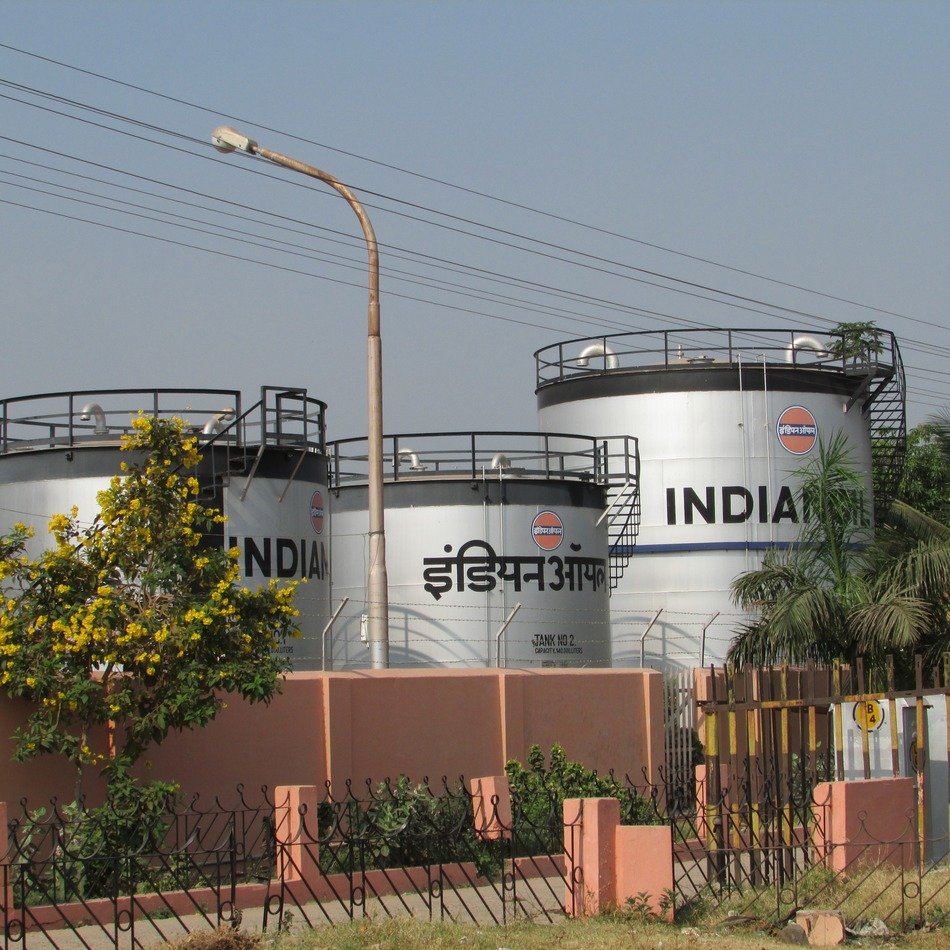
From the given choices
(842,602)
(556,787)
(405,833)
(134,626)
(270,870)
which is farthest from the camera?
(842,602)

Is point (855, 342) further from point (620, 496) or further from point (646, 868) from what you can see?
point (646, 868)

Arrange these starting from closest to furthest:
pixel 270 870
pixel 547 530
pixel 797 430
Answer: pixel 270 870
pixel 547 530
pixel 797 430

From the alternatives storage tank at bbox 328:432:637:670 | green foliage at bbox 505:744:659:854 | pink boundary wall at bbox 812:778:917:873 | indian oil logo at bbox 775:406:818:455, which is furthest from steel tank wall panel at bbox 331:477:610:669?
pink boundary wall at bbox 812:778:917:873

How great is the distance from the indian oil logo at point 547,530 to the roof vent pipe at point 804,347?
9.01 m

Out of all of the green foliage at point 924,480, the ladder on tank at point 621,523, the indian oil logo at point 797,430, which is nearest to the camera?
the ladder on tank at point 621,523

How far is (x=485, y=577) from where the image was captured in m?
27.2

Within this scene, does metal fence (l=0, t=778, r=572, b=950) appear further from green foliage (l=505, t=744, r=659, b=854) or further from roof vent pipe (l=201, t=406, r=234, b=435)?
roof vent pipe (l=201, t=406, r=234, b=435)

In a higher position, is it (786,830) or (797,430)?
(797,430)

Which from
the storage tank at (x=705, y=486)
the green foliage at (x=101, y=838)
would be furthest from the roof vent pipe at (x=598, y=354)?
the green foliage at (x=101, y=838)

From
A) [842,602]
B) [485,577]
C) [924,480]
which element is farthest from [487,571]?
[924,480]

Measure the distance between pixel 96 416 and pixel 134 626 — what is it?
813 cm

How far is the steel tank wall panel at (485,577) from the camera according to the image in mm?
27094

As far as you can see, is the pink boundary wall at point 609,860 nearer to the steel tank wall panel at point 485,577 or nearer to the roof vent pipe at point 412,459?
the steel tank wall panel at point 485,577

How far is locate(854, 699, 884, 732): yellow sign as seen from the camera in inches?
595
